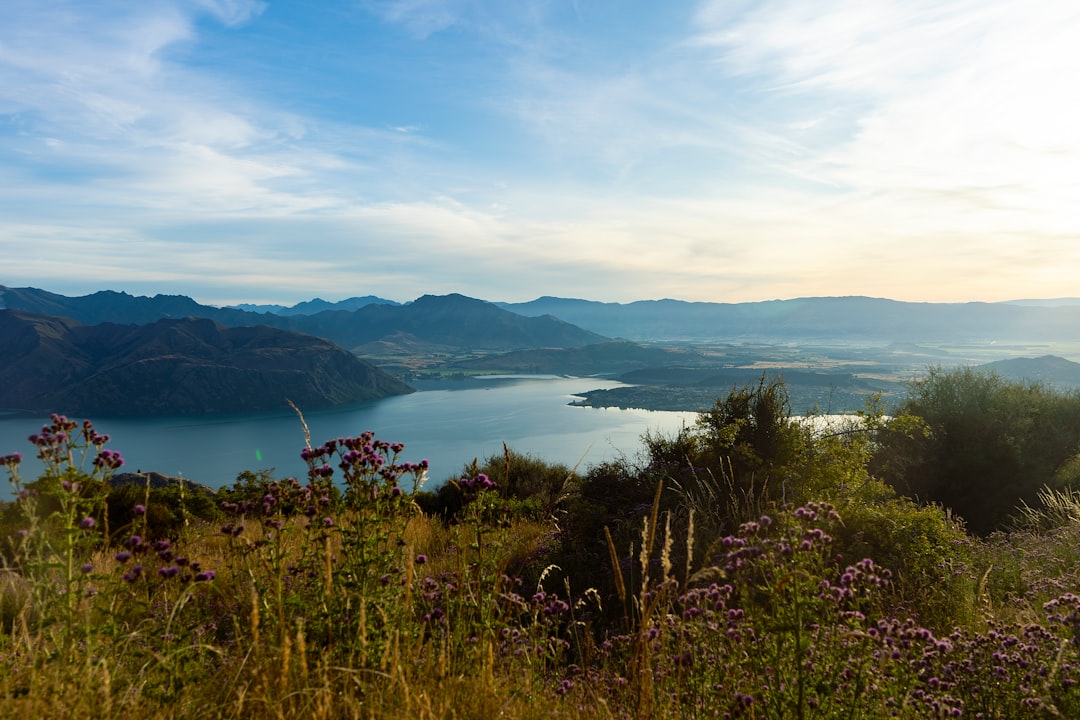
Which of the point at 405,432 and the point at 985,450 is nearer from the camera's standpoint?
the point at 985,450

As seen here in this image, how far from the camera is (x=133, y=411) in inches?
4067

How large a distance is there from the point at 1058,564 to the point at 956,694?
3467mm

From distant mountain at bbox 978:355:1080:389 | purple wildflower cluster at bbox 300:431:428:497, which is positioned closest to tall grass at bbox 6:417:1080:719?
purple wildflower cluster at bbox 300:431:428:497

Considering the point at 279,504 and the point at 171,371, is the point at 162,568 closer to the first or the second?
the point at 279,504

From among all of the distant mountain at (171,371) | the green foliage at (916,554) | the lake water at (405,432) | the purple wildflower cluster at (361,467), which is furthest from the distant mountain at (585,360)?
the purple wildflower cluster at (361,467)

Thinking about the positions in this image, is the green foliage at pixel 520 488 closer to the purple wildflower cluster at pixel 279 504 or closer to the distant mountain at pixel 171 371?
the purple wildflower cluster at pixel 279 504

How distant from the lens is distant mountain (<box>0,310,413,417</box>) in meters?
107

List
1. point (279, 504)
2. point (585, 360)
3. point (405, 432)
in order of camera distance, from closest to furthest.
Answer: point (279, 504)
point (405, 432)
point (585, 360)

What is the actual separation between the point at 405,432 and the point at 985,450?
66648 mm

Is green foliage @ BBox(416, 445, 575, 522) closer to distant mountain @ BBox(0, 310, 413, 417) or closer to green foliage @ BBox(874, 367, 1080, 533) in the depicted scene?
green foliage @ BBox(874, 367, 1080, 533)

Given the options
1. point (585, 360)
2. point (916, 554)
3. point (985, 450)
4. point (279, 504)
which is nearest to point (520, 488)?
point (916, 554)

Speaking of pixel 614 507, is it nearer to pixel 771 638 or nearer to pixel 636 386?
pixel 771 638

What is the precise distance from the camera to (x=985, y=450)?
11555mm

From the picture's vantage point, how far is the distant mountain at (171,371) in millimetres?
106875
